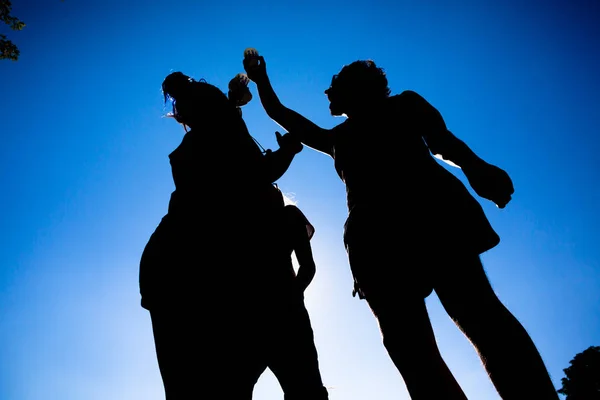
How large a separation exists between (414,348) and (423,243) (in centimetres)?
57

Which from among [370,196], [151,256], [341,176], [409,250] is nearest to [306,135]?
[341,176]

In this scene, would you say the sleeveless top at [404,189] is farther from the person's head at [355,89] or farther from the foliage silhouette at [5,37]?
the foliage silhouette at [5,37]

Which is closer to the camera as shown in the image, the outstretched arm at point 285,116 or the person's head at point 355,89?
the person's head at point 355,89

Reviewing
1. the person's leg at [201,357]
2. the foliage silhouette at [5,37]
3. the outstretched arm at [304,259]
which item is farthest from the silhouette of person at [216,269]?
the foliage silhouette at [5,37]

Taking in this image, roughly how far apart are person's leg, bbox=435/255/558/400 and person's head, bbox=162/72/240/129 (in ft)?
5.94

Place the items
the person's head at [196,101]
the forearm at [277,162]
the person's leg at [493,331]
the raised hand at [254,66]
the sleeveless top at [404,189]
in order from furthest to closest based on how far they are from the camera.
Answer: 1. the raised hand at [254,66]
2. the person's head at [196,101]
3. the forearm at [277,162]
4. the sleeveless top at [404,189]
5. the person's leg at [493,331]

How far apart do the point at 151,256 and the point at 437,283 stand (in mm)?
1639

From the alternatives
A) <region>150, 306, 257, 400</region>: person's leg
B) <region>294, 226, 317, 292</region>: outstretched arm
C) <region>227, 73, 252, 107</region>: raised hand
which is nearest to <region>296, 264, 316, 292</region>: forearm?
<region>294, 226, 317, 292</region>: outstretched arm

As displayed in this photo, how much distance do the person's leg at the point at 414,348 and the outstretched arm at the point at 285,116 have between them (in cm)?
143

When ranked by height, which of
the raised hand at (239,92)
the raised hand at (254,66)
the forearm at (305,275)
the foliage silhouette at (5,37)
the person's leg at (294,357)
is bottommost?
the person's leg at (294,357)

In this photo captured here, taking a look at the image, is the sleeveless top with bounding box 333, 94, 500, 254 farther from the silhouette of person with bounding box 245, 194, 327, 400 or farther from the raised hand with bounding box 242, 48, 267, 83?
the raised hand with bounding box 242, 48, 267, 83

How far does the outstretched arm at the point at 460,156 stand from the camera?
193 cm

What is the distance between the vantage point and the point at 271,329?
1712 millimetres

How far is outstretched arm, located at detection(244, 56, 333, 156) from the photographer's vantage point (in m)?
2.83
